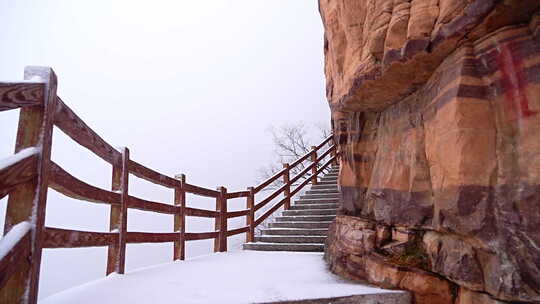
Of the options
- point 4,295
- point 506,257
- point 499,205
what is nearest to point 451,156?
point 499,205

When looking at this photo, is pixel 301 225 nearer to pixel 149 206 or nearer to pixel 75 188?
pixel 149 206

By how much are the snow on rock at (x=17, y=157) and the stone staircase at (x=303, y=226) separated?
4.69 metres

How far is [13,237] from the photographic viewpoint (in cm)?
166

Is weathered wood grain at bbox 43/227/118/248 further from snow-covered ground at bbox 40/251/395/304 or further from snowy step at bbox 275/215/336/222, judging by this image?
snowy step at bbox 275/215/336/222

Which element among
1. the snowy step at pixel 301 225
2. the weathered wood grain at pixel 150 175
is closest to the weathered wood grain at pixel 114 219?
the weathered wood grain at pixel 150 175

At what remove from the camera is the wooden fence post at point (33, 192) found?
5.79ft

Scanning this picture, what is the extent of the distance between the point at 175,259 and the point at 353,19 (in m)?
3.82

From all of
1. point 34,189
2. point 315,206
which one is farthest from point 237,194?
point 34,189

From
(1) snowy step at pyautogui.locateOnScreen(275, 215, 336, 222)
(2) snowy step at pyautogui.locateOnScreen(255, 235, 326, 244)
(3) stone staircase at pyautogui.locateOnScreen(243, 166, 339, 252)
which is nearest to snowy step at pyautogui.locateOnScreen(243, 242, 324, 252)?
(3) stone staircase at pyautogui.locateOnScreen(243, 166, 339, 252)

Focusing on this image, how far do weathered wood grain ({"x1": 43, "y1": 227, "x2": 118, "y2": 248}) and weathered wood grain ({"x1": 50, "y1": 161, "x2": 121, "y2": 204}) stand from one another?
26 centimetres

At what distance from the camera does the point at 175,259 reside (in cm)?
480

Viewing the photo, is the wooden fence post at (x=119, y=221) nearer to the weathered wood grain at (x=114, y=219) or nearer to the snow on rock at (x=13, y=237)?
the weathered wood grain at (x=114, y=219)

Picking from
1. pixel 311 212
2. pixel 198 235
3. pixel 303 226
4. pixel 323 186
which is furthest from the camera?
pixel 323 186

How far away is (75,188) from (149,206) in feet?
5.30
